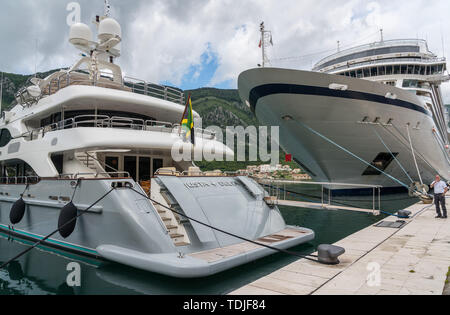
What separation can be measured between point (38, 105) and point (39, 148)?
95.8 inches

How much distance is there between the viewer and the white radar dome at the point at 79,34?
12422 millimetres

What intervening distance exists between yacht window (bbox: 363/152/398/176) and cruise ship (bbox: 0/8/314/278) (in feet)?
36.8

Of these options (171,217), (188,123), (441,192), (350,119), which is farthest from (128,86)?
(441,192)

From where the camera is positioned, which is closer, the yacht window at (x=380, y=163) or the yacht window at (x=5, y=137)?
the yacht window at (x=5, y=137)

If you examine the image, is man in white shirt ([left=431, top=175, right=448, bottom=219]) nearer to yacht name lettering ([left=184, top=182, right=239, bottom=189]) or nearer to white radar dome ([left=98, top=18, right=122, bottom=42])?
yacht name lettering ([left=184, top=182, right=239, bottom=189])

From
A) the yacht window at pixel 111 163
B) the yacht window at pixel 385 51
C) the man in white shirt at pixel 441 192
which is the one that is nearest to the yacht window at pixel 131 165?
the yacht window at pixel 111 163

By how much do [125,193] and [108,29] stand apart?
9144 millimetres

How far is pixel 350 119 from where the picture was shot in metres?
15.2

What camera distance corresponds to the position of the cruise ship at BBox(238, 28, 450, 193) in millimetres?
14367

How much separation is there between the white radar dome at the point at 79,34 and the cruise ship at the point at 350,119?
286 inches

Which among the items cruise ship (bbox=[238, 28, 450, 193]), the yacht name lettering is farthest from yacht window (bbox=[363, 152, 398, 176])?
the yacht name lettering

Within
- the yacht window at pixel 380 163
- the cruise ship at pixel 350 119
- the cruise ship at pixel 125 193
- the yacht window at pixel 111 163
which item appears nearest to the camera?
the cruise ship at pixel 125 193

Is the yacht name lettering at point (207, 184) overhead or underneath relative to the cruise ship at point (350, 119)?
underneath

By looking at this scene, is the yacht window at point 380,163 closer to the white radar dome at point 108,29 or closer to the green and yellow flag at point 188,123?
the green and yellow flag at point 188,123
